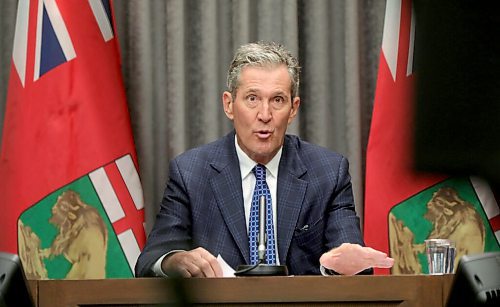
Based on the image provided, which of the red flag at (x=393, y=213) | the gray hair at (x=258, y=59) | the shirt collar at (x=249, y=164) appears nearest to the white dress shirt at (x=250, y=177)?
the shirt collar at (x=249, y=164)

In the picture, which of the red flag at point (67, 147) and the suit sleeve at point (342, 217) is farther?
the red flag at point (67, 147)

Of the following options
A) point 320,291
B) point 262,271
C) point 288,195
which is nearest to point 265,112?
point 288,195

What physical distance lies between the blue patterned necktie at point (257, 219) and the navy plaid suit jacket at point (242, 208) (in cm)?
2

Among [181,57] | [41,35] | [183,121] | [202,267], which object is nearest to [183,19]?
[181,57]

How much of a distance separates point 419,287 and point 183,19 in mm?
1992

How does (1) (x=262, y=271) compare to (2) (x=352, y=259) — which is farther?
(2) (x=352, y=259)

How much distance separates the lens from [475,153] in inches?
14.3

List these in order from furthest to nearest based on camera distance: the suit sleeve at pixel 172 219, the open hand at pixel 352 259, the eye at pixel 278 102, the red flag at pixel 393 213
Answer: the red flag at pixel 393 213
the eye at pixel 278 102
the suit sleeve at pixel 172 219
the open hand at pixel 352 259

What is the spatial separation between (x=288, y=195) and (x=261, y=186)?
83 millimetres

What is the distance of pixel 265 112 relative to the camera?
257 cm

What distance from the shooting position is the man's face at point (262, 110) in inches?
100

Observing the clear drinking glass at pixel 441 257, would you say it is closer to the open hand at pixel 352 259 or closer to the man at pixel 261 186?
the open hand at pixel 352 259

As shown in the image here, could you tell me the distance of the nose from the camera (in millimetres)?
2551

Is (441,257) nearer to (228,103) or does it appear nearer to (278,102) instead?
(278,102)
